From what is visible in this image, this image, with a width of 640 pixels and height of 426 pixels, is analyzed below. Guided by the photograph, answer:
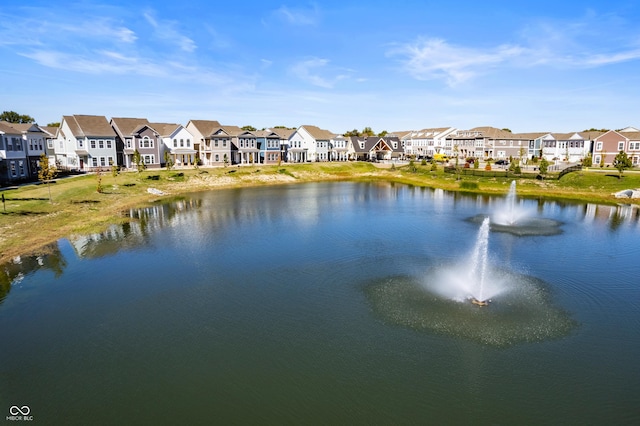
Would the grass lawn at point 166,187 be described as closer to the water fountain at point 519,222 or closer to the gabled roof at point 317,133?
the gabled roof at point 317,133

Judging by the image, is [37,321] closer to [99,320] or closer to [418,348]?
[99,320]

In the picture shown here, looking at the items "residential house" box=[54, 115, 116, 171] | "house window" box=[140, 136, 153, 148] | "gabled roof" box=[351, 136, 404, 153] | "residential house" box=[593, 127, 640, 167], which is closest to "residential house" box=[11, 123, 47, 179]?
"residential house" box=[54, 115, 116, 171]

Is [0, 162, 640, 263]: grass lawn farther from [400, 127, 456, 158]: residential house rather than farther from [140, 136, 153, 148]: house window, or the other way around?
[400, 127, 456, 158]: residential house

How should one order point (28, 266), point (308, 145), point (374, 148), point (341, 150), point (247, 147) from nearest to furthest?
point (28, 266) < point (247, 147) < point (308, 145) < point (341, 150) < point (374, 148)

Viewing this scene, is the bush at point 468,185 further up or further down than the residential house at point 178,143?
further down

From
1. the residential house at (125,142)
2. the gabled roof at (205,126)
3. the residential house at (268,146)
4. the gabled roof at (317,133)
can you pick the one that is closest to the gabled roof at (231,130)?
the gabled roof at (205,126)

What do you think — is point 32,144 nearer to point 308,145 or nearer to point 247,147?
point 247,147

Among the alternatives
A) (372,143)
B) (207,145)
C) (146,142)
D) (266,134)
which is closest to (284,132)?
(266,134)
